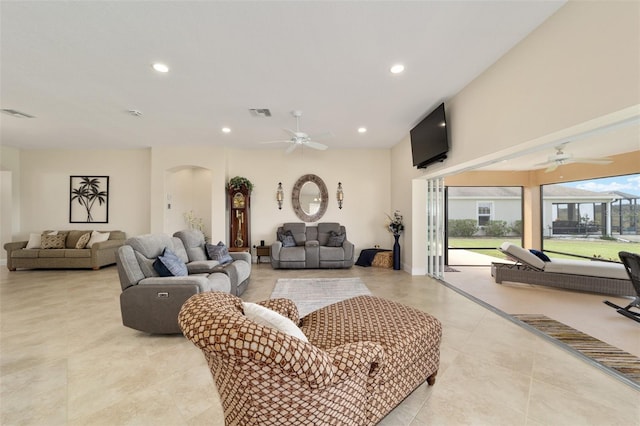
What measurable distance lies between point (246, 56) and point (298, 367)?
116 inches

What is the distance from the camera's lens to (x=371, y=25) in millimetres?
2326

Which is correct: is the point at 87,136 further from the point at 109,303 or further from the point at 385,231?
the point at 385,231

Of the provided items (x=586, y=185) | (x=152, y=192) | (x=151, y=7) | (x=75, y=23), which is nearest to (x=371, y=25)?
(x=151, y=7)

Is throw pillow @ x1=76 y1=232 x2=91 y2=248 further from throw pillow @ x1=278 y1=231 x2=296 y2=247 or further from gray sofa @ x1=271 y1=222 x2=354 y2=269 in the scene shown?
throw pillow @ x1=278 y1=231 x2=296 y2=247

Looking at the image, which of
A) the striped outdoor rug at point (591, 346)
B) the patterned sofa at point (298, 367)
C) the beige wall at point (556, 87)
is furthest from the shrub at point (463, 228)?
the patterned sofa at point (298, 367)

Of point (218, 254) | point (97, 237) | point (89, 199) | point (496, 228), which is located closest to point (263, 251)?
point (218, 254)

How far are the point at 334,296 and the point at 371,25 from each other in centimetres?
345

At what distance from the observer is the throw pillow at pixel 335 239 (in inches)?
250

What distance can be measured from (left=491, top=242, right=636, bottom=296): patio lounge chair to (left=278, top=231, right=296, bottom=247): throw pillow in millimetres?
4244

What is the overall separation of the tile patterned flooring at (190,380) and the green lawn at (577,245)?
178 inches

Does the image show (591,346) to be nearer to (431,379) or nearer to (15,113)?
(431,379)

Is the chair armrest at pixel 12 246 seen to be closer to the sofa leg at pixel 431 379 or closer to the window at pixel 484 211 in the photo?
the sofa leg at pixel 431 379

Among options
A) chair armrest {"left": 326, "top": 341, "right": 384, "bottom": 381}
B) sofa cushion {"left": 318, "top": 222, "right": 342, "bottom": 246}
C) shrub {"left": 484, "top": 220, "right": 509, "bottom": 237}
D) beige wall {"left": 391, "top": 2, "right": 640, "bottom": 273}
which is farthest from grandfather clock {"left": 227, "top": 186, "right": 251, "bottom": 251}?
shrub {"left": 484, "top": 220, "right": 509, "bottom": 237}

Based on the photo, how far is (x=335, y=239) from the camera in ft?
20.9
